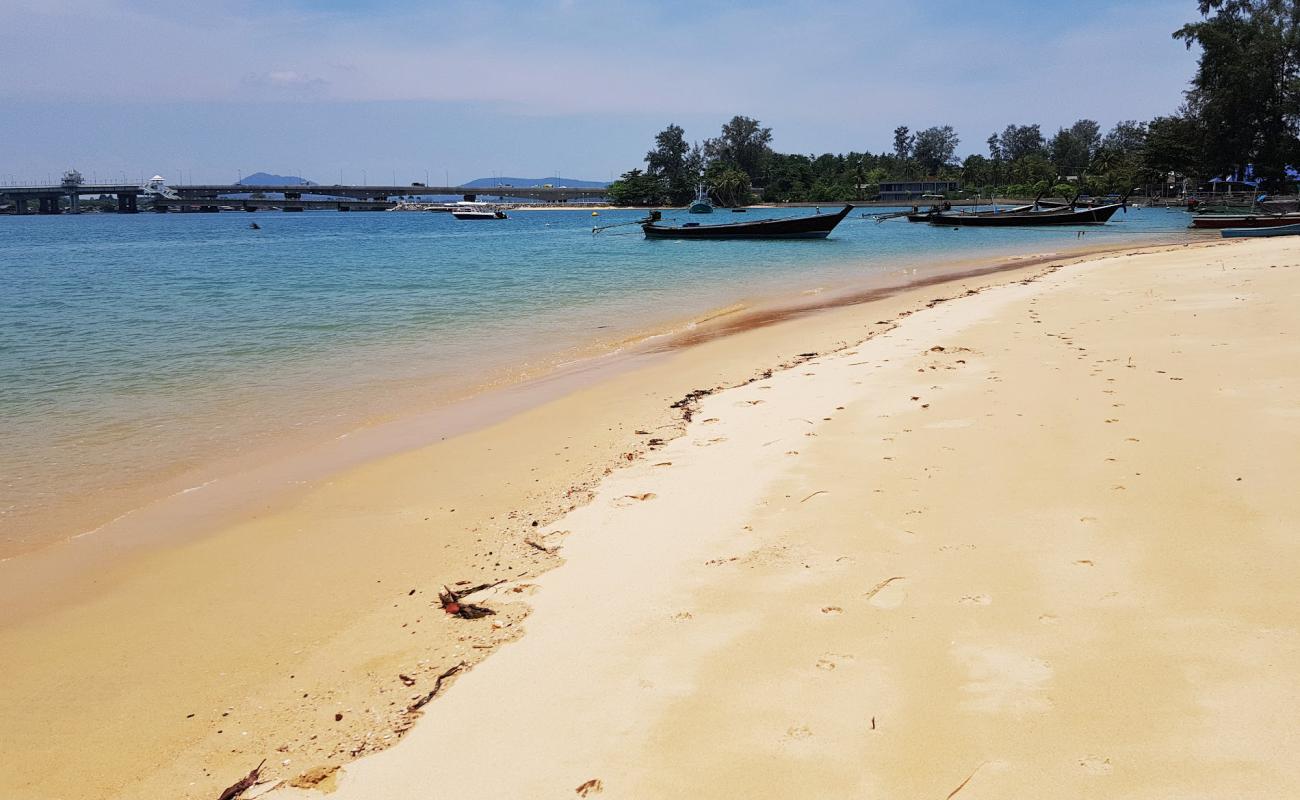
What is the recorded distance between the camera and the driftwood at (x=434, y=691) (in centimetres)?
335

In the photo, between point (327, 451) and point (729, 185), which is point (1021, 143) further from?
point (327, 451)

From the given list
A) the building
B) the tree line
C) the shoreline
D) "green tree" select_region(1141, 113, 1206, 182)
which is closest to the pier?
the tree line

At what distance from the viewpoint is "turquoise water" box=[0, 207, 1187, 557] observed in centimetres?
831

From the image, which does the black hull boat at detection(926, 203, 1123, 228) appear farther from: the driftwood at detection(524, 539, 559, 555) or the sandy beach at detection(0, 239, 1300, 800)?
the driftwood at detection(524, 539, 559, 555)

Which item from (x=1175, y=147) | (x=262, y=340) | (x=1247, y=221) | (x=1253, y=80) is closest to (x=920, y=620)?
(x=262, y=340)

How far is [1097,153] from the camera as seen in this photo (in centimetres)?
13500

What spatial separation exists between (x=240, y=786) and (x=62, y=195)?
21036 cm

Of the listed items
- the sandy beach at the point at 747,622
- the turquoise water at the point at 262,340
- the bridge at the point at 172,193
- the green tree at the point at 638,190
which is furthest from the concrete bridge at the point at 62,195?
the sandy beach at the point at 747,622

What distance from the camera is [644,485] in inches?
233

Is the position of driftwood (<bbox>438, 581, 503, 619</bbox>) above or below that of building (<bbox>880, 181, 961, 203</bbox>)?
→ below

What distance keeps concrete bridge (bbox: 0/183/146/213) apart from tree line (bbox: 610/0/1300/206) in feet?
354

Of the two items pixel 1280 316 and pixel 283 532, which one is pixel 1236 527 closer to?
pixel 283 532

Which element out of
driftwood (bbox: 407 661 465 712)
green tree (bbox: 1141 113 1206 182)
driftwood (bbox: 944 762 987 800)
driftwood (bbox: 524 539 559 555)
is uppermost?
green tree (bbox: 1141 113 1206 182)

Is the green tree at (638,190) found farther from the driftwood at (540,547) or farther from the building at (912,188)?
the driftwood at (540,547)
